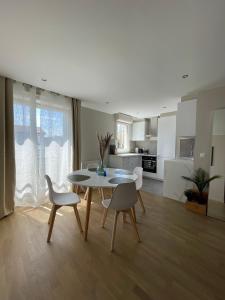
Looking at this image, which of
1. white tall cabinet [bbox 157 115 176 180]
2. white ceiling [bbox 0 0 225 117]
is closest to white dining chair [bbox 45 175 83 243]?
white ceiling [bbox 0 0 225 117]

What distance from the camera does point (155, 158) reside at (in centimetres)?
503

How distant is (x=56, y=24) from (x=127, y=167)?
3.97 m

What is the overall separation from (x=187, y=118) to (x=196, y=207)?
1.79 metres

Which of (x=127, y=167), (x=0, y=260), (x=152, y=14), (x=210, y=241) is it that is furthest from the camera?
(x=127, y=167)

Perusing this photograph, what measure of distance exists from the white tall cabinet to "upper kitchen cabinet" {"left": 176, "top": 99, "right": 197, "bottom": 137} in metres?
1.20

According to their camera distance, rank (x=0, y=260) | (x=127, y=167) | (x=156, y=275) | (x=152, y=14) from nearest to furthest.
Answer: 1. (x=152, y=14)
2. (x=156, y=275)
3. (x=0, y=260)
4. (x=127, y=167)

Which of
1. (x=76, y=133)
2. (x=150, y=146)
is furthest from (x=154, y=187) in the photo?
(x=76, y=133)

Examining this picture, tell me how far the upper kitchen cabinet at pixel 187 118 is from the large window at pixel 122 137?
247cm

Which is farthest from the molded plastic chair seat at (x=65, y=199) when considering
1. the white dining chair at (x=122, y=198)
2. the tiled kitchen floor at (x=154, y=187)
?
the tiled kitchen floor at (x=154, y=187)

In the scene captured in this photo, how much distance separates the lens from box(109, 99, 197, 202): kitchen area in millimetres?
3145

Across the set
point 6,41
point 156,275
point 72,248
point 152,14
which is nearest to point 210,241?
point 156,275

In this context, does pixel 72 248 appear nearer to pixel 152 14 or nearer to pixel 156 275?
pixel 156 275

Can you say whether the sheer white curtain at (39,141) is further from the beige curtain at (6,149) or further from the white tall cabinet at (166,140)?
the white tall cabinet at (166,140)

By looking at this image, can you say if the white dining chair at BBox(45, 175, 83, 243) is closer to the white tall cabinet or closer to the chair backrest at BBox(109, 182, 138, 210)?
the chair backrest at BBox(109, 182, 138, 210)
